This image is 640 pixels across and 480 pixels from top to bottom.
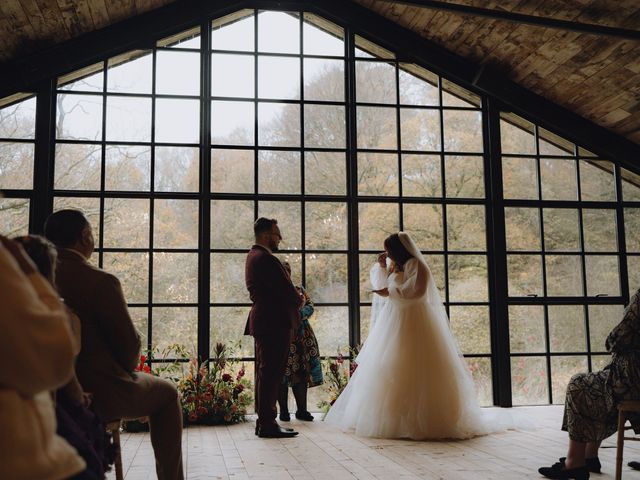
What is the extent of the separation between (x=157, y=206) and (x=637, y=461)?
439cm

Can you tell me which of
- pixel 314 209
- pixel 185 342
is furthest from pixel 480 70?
pixel 185 342

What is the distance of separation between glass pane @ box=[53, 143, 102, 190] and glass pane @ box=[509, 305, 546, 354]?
4.27 meters

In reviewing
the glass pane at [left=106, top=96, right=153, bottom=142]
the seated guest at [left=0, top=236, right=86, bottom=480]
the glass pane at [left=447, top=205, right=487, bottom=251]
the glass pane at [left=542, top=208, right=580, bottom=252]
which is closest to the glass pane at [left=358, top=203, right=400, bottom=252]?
the glass pane at [left=447, top=205, right=487, bottom=251]

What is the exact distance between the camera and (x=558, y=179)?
6672 millimetres

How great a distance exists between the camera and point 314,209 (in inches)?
244

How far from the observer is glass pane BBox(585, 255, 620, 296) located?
21.7 feet

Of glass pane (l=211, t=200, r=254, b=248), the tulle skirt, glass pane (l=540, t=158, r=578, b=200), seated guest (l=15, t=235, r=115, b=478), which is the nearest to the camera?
seated guest (l=15, t=235, r=115, b=478)

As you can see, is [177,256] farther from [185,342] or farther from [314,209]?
[314,209]

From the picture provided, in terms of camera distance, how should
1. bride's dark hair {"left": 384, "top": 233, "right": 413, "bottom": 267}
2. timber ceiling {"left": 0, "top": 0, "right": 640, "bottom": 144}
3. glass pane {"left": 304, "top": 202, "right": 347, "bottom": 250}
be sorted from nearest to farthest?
1. bride's dark hair {"left": 384, "top": 233, "right": 413, "bottom": 267}
2. timber ceiling {"left": 0, "top": 0, "right": 640, "bottom": 144}
3. glass pane {"left": 304, "top": 202, "right": 347, "bottom": 250}

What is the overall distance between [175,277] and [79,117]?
177 cm

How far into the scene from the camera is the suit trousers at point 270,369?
457 cm

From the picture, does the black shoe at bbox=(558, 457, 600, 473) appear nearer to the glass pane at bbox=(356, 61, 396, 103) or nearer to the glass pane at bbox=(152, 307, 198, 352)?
the glass pane at bbox=(152, 307, 198, 352)

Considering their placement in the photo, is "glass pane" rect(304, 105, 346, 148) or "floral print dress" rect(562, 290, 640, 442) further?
"glass pane" rect(304, 105, 346, 148)

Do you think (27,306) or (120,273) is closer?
(27,306)
